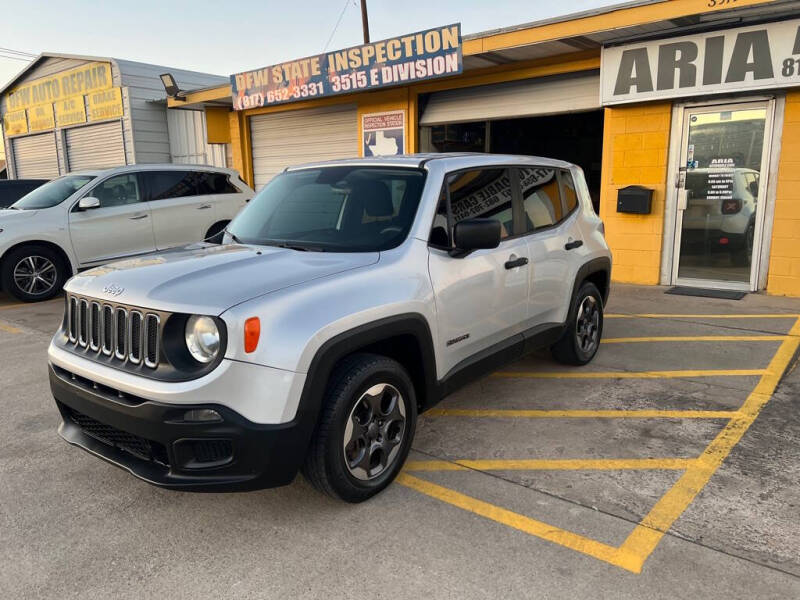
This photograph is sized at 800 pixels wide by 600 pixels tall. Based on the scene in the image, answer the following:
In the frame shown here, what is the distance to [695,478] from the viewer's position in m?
3.26

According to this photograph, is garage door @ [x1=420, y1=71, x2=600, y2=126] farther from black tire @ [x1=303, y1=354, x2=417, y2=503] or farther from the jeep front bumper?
the jeep front bumper

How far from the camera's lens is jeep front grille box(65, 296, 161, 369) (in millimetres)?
2688

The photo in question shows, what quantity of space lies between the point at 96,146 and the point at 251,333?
61.3 feet

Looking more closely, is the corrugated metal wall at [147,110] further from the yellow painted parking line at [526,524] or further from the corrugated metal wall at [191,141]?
the yellow painted parking line at [526,524]

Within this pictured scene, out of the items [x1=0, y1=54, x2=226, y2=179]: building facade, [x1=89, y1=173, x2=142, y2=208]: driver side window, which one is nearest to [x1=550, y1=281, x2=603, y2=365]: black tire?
[x1=89, y1=173, x2=142, y2=208]: driver side window

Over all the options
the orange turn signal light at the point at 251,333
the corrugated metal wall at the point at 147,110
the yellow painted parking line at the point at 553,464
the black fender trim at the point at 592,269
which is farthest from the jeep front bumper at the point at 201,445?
the corrugated metal wall at the point at 147,110

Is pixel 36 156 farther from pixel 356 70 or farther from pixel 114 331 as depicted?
pixel 114 331

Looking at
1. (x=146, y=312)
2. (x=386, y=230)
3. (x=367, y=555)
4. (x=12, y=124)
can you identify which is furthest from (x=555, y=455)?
(x=12, y=124)

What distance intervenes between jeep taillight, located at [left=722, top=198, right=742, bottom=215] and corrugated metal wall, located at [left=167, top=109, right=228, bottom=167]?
11.5m

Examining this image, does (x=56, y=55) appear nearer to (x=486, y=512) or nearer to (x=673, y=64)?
(x=673, y=64)

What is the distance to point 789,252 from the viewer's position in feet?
24.9

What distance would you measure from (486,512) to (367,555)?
65 centimetres

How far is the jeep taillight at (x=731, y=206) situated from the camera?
7.88m

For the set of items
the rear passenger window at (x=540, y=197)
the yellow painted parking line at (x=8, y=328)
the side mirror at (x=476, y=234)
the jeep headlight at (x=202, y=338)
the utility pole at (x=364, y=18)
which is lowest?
the yellow painted parking line at (x=8, y=328)
